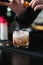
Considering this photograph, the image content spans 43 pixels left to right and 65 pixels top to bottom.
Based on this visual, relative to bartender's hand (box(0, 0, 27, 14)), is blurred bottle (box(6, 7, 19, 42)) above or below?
below

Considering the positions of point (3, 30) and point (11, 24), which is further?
point (11, 24)

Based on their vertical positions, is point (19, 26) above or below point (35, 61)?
above

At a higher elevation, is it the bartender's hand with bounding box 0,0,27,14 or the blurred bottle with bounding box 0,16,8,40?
the bartender's hand with bounding box 0,0,27,14

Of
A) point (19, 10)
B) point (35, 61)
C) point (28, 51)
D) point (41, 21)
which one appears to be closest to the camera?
point (35, 61)

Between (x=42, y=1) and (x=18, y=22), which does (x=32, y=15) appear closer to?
(x=18, y=22)

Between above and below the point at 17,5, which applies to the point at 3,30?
below

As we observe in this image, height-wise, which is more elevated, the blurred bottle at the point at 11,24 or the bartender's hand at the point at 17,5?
the bartender's hand at the point at 17,5

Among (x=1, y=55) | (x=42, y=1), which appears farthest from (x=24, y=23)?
(x=1, y=55)

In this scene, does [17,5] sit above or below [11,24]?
above

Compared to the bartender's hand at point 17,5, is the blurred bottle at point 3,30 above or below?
below

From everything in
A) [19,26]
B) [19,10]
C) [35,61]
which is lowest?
[35,61]

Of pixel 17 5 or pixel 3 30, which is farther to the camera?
pixel 17 5
